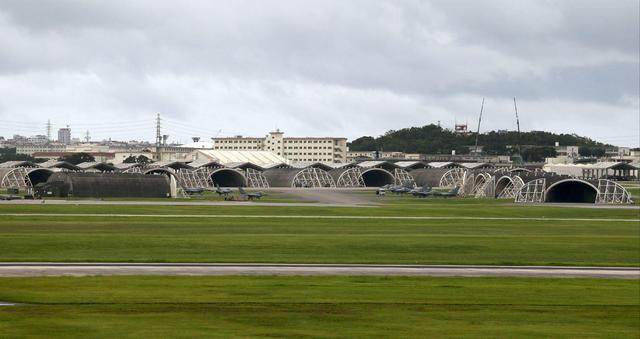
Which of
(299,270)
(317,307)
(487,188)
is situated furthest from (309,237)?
(487,188)

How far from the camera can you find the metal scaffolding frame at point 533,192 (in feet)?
495

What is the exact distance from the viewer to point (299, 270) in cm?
5856

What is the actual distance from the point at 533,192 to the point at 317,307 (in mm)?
110637

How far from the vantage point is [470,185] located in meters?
185

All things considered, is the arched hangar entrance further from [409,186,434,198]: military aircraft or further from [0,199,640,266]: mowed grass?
[0,199,640,266]: mowed grass

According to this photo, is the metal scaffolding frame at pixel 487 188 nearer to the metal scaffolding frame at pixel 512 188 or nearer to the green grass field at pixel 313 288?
the metal scaffolding frame at pixel 512 188

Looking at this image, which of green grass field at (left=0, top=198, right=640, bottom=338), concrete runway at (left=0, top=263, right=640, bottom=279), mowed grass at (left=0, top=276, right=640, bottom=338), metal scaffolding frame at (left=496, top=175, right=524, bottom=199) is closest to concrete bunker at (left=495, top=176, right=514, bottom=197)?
metal scaffolding frame at (left=496, top=175, right=524, bottom=199)

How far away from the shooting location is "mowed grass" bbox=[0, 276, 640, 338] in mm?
40719

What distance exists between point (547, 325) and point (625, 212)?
85.7m

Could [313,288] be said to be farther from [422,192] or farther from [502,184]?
[502,184]

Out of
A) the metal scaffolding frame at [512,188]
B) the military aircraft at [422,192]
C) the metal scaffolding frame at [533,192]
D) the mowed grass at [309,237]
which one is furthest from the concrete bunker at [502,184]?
the mowed grass at [309,237]

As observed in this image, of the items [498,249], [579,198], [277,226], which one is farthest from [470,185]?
[498,249]

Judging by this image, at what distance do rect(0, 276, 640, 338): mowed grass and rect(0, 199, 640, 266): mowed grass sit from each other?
428 inches

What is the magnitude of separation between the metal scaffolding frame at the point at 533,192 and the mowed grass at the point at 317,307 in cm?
9552
